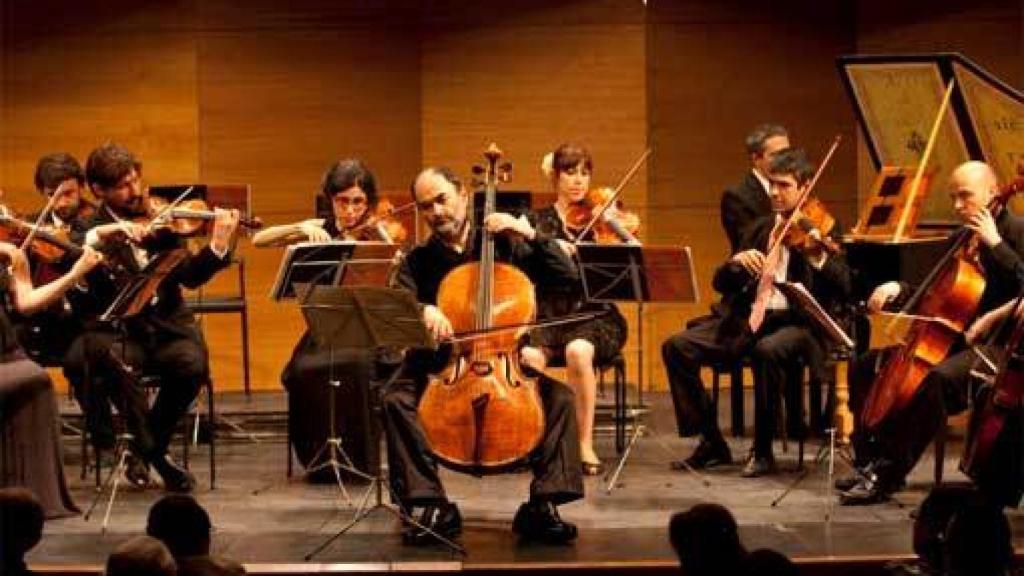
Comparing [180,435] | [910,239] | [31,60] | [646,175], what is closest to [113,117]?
[31,60]

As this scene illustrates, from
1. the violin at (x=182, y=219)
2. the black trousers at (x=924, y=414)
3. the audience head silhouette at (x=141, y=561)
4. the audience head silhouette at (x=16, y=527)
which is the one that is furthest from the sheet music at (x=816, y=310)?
the audience head silhouette at (x=141, y=561)

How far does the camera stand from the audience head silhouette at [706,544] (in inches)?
133

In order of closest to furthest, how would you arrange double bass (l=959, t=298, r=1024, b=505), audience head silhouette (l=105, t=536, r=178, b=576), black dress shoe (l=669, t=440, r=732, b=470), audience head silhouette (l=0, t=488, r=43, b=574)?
audience head silhouette (l=105, t=536, r=178, b=576) → audience head silhouette (l=0, t=488, r=43, b=574) → double bass (l=959, t=298, r=1024, b=505) → black dress shoe (l=669, t=440, r=732, b=470)

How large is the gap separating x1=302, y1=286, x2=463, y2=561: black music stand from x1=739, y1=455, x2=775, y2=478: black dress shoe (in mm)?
1558

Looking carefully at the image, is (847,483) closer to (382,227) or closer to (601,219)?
(601,219)

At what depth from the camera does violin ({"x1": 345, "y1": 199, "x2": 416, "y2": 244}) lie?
668 cm

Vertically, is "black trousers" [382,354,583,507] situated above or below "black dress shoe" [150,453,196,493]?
above

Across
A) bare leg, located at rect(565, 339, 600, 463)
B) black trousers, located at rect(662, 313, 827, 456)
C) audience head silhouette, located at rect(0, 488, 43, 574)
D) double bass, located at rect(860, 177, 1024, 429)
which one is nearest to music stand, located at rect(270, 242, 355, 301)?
bare leg, located at rect(565, 339, 600, 463)

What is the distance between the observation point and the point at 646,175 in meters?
8.84

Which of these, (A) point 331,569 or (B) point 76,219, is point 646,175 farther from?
(A) point 331,569

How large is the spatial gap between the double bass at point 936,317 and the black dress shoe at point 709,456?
912mm

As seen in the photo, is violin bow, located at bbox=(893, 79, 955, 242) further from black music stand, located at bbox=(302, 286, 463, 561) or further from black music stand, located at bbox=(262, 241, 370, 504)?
black music stand, located at bbox=(302, 286, 463, 561)

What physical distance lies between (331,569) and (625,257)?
5.97 feet

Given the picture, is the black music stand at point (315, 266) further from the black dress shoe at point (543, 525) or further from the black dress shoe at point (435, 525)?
the black dress shoe at point (543, 525)
